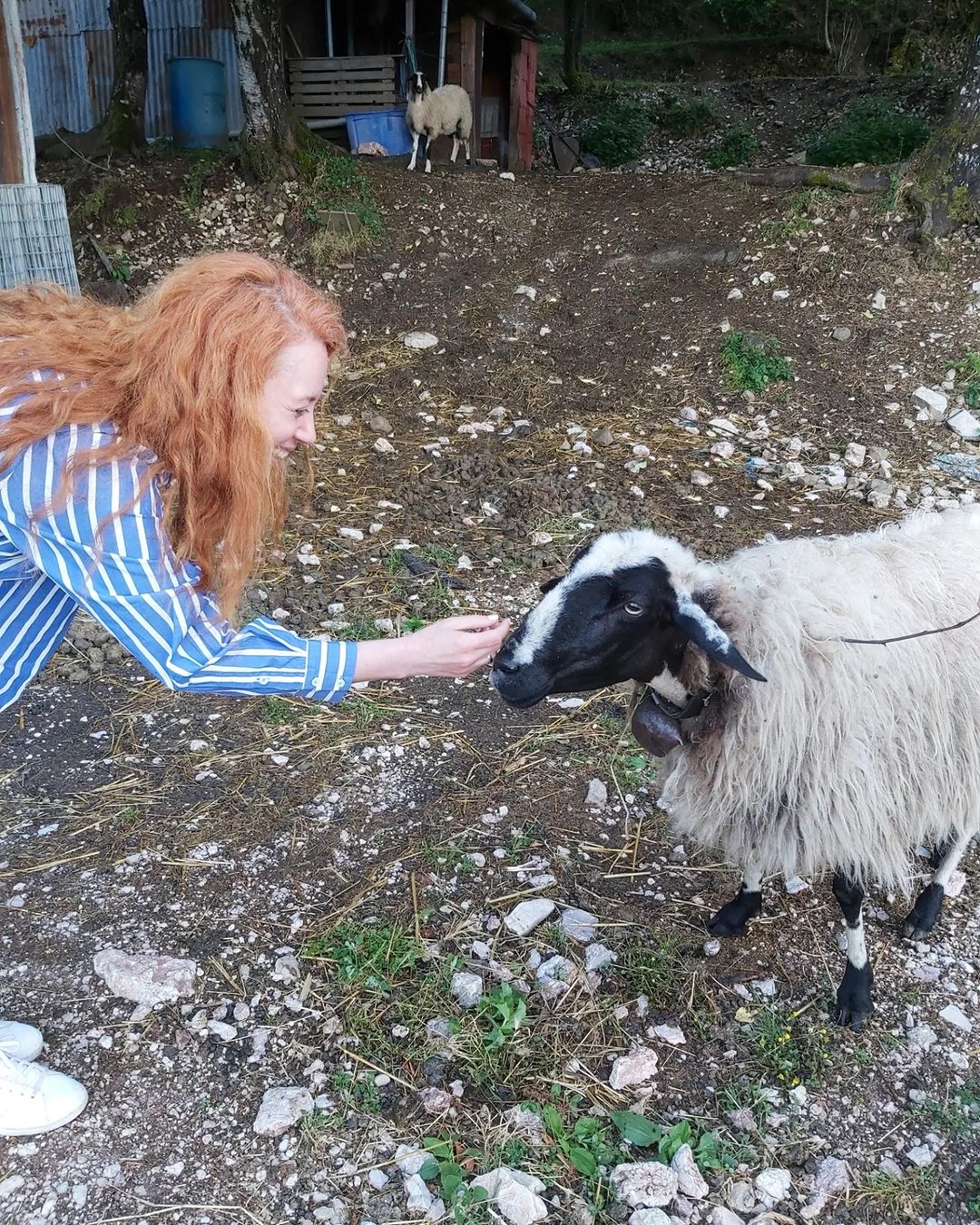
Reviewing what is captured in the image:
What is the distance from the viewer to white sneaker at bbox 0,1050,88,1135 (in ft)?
7.00

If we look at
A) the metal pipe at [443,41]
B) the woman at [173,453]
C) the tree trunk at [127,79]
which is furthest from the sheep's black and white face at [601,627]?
the metal pipe at [443,41]

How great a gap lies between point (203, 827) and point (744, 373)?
4684 millimetres

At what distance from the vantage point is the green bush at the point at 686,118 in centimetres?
1709

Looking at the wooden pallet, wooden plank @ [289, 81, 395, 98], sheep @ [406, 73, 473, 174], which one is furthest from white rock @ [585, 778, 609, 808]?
wooden plank @ [289, 81, 395, 98]

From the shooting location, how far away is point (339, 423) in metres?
6.00

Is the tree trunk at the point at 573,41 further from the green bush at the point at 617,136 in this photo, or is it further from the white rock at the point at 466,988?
the white rock at the point at 466,988

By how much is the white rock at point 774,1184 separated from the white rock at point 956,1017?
28.3 inches

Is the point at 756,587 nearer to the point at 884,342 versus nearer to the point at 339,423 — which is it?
the point at 339,423

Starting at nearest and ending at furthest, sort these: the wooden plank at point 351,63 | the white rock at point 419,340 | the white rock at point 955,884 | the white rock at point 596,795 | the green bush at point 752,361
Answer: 1. the white rock at point 955,884
2. the white rock at point 596,795
3. the green bush at point 752,361
4. the white rock at point 419,340
5. the wooden plank at point 351,63

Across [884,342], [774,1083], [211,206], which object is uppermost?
[211,206]

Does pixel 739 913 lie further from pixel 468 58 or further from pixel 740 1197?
pixel 468 58

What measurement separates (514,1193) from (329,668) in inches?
46.3

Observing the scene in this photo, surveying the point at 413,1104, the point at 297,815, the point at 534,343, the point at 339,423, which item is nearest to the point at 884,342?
the point at 534,343

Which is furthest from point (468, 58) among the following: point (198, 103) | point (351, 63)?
point (198, 103)
